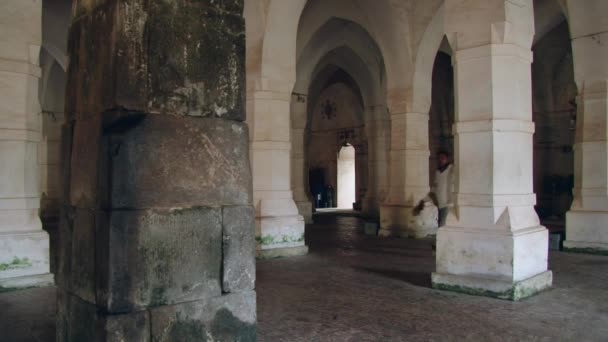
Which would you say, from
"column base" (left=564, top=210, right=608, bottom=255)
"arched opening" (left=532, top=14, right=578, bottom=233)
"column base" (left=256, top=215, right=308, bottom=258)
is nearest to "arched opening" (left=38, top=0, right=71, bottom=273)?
"column base" (left=256, top=215, right=308, bottom=258)

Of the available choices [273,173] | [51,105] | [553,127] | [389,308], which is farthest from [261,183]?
[553,127]

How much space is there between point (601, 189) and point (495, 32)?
160 inches

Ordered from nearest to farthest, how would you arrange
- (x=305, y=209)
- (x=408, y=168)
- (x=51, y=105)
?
(x=408, y=168) → (x=305, y=209) → (x=51, y=105)

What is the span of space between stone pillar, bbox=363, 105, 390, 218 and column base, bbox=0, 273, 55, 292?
1011 cm

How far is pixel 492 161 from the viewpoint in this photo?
16.4 feet

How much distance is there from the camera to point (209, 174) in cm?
266

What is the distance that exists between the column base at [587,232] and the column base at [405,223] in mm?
2540

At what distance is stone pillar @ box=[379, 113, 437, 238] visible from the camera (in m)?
9.55

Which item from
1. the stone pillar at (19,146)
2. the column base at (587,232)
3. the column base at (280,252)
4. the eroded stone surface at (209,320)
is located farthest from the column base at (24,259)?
the column base at (587,232)

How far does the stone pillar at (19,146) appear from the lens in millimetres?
5383

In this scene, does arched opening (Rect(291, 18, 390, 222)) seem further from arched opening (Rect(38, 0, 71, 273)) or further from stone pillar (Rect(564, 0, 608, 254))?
stone pillar (Rect(564, 0, 608, 254))

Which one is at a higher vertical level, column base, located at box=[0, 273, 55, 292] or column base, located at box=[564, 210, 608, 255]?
column base, located at box=[564, 210, 608, 255]

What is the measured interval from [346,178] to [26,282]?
1834 centimetres

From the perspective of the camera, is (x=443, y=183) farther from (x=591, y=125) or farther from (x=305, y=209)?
(x=305, y=209)
